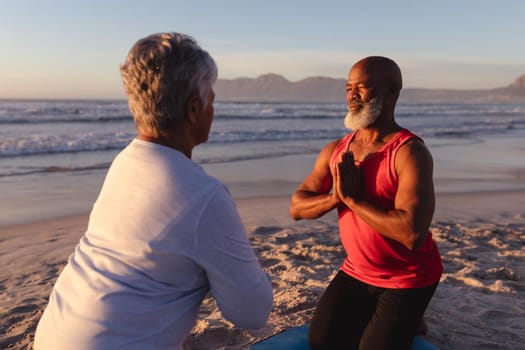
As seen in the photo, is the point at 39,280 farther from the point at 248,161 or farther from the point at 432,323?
the point at 248,161

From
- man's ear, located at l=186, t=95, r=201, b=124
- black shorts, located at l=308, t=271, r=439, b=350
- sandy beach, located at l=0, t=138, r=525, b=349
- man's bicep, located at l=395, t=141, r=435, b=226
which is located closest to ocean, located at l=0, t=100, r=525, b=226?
sandy beach, located at l=0, t=138, r=525, b=349

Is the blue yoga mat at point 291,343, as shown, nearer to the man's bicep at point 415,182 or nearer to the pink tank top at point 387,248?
the pink tank top at point 387,248

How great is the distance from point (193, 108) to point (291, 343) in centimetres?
200

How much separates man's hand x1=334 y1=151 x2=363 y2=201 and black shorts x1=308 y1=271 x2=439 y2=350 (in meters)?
0.59

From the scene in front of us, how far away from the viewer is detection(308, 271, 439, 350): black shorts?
2.76m

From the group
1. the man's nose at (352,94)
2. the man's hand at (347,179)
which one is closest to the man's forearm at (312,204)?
the man's hand at (347,179)

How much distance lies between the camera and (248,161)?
42.7ft

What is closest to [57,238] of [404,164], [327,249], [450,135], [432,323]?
[327,249]

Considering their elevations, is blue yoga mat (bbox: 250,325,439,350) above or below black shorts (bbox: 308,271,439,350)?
below

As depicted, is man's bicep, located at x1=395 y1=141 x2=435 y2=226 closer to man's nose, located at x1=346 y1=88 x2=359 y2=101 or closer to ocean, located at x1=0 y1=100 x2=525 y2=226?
man's nose, located at x1=346 y1=88 x2=359 y2=101

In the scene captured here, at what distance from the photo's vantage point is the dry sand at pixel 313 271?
12.3ft

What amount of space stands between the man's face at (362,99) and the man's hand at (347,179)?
0.39 meters

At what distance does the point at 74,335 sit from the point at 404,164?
1.79 metres

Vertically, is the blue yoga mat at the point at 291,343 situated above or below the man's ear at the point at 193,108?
below
